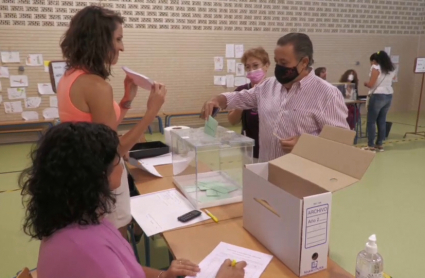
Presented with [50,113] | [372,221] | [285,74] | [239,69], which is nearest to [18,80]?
[50,113]

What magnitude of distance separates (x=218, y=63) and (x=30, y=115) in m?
3.61

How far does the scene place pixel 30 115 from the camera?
595 cm

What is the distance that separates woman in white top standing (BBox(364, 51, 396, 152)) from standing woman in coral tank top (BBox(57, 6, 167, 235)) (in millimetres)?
4739

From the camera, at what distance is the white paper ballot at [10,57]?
5605 mm

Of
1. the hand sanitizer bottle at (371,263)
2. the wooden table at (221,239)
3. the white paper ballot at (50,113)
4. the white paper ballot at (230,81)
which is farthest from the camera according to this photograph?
the white paper ballot at (230,81)

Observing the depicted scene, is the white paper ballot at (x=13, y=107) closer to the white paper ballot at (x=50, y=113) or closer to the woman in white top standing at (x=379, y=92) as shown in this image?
the white paper ballot at (x=50, y=113)

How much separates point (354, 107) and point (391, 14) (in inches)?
156

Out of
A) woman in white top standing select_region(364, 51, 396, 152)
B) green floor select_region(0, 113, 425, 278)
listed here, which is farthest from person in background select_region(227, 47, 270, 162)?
woman in white top standing select_region(364, 51, 396, 152)

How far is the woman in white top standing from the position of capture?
5242mm

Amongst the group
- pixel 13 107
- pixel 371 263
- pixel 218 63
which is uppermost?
pixel 218 63

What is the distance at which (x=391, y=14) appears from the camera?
8328 millimetres

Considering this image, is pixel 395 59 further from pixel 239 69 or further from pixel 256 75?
pixel 256 75

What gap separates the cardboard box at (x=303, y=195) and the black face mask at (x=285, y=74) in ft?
1.69

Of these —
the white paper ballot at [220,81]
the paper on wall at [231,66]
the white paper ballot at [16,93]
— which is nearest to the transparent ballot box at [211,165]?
the white paper ballot at [16,93]
